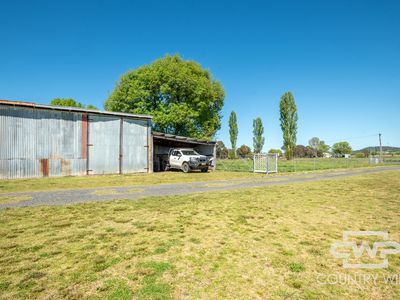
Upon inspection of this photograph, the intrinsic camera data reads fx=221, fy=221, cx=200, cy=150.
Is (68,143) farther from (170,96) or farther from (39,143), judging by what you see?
(170,96)

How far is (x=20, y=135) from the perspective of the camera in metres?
15.2

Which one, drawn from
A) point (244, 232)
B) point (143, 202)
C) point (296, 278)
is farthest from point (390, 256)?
point (143, 202)

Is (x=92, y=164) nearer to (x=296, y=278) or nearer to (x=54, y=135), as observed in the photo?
(x=54, y=135)

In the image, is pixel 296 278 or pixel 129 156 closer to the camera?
pixel 296 278

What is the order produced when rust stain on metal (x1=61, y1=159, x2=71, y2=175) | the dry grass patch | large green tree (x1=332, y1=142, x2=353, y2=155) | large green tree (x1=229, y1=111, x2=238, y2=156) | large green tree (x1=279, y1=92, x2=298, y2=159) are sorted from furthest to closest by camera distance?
1. large green tree (x1=332, y1=142, x2=353, y2=155)
2. large green tree (x1=229, y1=111, x2=238, y2=156)
3. large green tree (x1=279, y1=92, x2=298, y2=159)
4. rust stain on metal (x1=61, y1=159, x2=71, y2=175)
5. the dry grass patch

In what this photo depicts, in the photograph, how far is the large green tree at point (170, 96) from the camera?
30.6 metres

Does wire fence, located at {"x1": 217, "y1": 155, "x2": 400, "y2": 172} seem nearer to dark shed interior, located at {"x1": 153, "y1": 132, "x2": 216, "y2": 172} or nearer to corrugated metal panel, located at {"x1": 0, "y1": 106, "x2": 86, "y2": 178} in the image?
dark shed interior, located at {"x1": 153, "y1": 132, "x2": 216, "y2": 172}

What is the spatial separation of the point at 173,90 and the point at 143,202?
25.6 metres

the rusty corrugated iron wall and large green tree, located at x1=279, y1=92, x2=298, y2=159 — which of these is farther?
large green tree, located at x1=279, y1=92, x2=298, y2=159

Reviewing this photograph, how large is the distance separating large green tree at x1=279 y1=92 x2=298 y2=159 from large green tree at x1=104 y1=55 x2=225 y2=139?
80.5ft

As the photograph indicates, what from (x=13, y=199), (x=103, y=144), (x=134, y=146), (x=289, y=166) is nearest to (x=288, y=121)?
(x=289, y=166)

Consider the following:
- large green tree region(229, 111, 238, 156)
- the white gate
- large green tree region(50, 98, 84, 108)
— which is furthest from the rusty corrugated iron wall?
large green tree region(229, 111, 238, 156)

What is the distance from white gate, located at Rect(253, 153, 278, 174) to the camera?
20.3 m

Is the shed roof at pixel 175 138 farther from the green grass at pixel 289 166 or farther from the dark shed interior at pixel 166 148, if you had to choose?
the green grass at pixel 289 166
